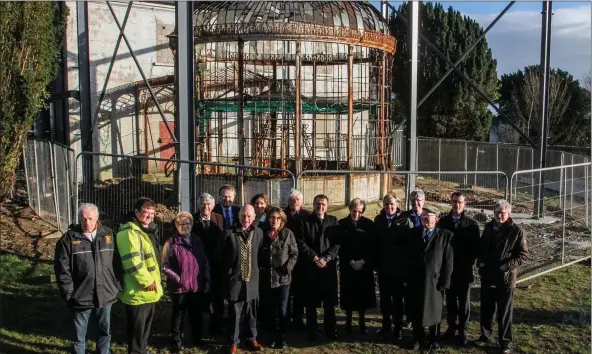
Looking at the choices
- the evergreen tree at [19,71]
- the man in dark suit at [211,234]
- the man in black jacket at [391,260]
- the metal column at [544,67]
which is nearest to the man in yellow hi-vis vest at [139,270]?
the man in dark suit at [211,234]

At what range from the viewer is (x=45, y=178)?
453 inches

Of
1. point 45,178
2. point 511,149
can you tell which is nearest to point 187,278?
point 45,178

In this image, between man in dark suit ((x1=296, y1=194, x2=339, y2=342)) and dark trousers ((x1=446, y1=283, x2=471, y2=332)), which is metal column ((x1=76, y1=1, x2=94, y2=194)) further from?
dark trousers ((x1=446, y1=283, x2=471, y2=332))

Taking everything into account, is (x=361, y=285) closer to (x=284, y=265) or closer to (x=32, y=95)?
(x=284, y=265)

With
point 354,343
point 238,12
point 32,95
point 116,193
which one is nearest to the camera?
point 354,343

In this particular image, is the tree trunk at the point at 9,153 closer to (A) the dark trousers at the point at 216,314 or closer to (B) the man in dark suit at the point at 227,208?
(B) the man in dark suit at the point at 227,208

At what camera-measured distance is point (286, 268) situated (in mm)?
6004

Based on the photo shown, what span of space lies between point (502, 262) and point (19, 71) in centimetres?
966

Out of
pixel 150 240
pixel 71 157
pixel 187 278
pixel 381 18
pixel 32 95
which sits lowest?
pixel 187 278

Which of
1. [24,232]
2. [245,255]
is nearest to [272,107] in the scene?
[24,232]

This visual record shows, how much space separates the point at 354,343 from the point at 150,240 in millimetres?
2553

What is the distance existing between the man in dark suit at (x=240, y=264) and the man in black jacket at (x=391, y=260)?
1.39 meters

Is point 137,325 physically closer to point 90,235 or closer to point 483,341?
point 90,235

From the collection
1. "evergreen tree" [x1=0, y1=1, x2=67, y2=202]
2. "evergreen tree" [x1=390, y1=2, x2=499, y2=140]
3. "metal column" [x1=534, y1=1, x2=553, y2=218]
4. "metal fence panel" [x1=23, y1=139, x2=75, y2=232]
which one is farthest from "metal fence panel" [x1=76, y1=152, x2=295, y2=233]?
"evergreen tree" [x1=390, y1=2, x2=499, y2=140]
